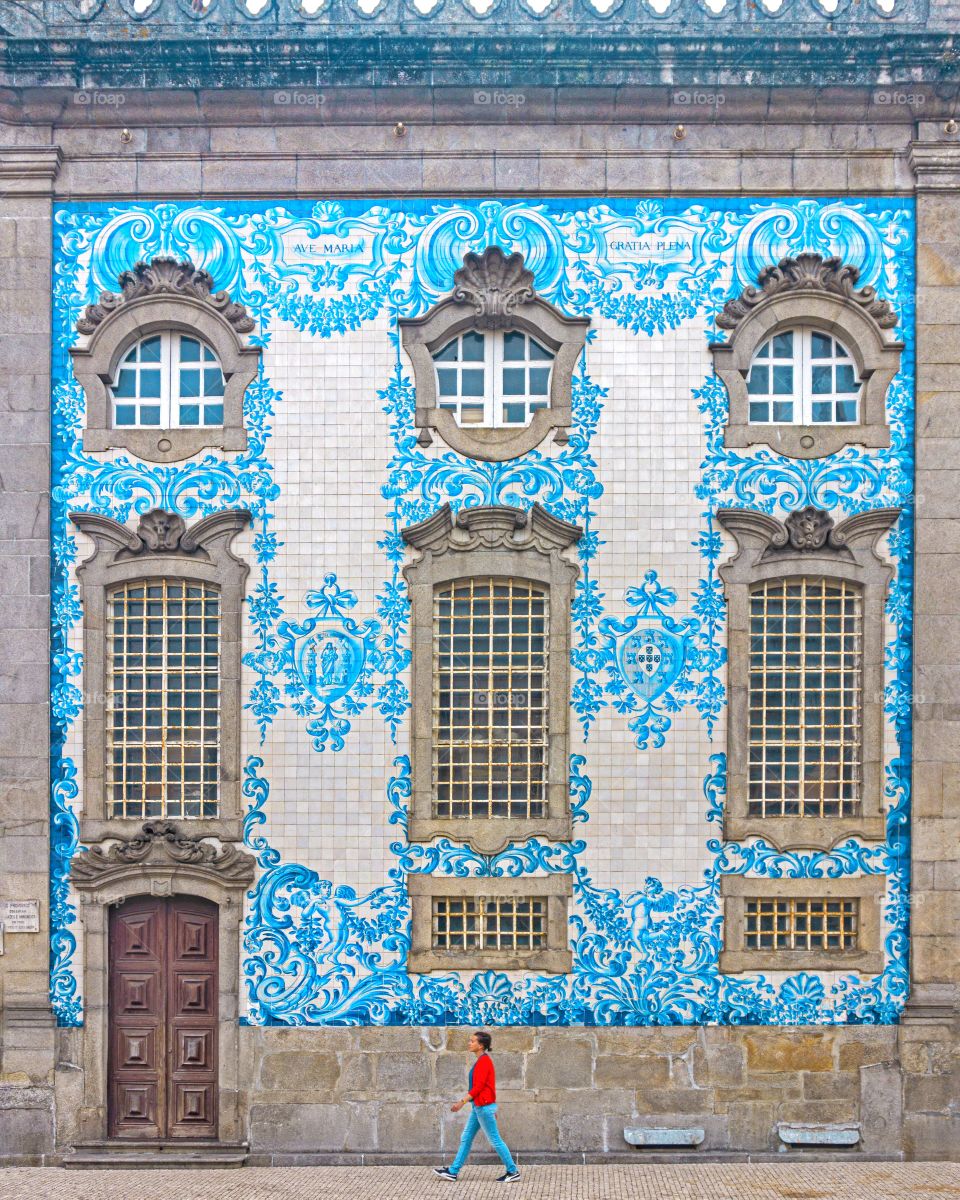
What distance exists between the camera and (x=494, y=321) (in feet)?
39.1

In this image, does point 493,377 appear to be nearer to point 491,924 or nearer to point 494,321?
point 494,321

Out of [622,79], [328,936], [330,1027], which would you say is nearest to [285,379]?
[622,79]

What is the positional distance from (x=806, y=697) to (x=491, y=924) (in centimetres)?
390

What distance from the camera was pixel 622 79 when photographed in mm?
11695

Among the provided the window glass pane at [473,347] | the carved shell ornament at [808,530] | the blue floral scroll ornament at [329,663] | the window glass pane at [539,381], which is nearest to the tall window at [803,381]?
the carved shell ornament at [808,530]

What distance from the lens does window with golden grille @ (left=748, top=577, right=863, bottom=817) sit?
1177 cm

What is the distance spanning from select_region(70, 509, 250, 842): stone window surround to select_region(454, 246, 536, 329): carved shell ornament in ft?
10.3

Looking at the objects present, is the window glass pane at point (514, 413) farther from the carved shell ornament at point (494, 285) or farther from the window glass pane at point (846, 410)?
the window glass pane at point (846, 410)

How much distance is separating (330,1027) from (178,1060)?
5.16 feet

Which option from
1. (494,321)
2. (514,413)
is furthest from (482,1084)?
(494,321)

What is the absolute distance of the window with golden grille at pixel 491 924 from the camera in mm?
11719

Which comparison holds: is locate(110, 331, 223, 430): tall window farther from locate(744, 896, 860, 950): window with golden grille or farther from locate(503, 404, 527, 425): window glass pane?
locate(744, 896, 860, 950): window with golden grille

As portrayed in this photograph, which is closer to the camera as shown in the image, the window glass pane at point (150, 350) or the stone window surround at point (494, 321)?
the stone window surround at point (494, 321)

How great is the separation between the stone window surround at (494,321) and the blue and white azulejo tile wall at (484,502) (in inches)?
5.6
